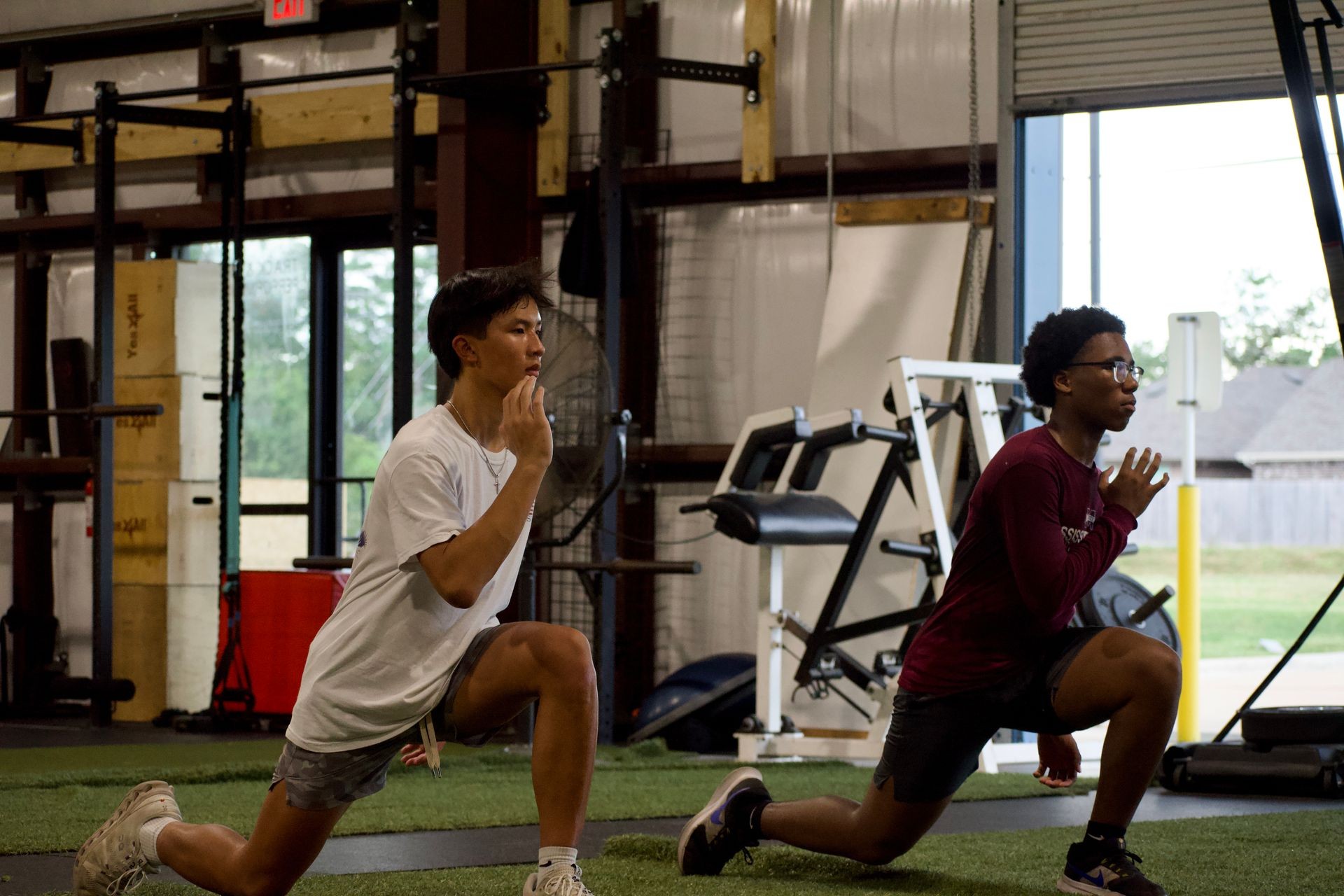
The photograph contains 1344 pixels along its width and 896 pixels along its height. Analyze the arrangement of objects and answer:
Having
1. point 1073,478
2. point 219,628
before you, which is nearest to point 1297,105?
point 1073,478

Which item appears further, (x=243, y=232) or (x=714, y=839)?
(x=243, y=232)

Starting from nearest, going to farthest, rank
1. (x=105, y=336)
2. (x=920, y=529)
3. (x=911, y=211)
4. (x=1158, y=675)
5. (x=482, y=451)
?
1. (x=482, y=451)
2. (x=1158, y=675)
3. (x=920, y=529)
4. (x=911, y=211)
5. (x=105, y=336)

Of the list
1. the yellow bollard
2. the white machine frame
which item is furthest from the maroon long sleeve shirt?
the yellow bollard

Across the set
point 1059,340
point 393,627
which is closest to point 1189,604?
point 1059,340

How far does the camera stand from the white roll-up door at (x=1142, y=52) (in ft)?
19.9

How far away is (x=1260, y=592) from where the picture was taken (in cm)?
1867

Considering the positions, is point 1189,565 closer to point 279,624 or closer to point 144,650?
point 279,624

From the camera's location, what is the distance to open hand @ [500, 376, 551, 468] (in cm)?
238

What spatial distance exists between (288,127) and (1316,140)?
579 centimetres

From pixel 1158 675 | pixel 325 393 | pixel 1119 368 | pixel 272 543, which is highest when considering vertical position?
pixel 325 393

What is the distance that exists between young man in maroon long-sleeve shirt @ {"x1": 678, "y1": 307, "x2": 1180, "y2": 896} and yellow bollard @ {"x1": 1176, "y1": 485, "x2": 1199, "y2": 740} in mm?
3497

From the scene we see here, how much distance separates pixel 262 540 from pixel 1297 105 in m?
6.11

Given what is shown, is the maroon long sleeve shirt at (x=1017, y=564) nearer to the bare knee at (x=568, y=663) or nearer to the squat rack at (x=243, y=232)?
the bare knee at (x=568, y=663)

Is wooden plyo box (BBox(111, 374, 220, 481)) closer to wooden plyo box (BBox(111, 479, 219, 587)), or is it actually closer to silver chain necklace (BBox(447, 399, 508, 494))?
wooden plyo box (BBox(111, 479, 219, 587))
